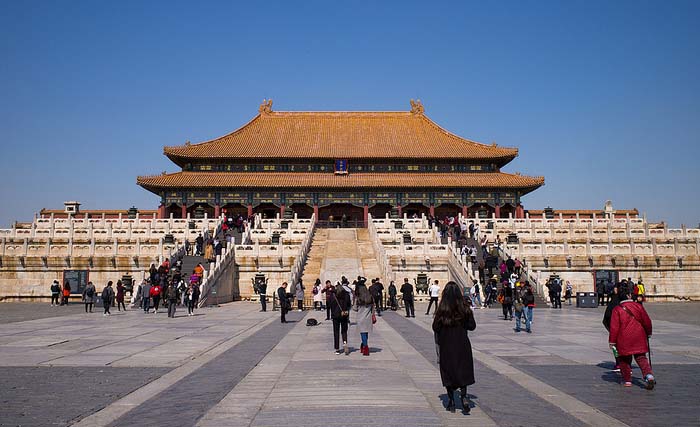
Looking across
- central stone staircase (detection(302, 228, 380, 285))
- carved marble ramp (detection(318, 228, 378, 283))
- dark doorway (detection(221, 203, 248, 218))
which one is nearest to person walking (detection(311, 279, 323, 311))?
central stone staircase (detection(302, 228, 380, 285))

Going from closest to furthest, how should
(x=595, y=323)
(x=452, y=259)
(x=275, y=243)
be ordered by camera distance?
(x=595, y=323) < (x=452, y=259) < (x=275, y=243)

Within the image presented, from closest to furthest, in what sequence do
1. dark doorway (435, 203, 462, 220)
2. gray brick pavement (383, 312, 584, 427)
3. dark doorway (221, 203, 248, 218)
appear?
gray brick pavement (383, 312, 584, 427) < dark doorway (221, 203, 248, 218) < dark doorway (435, 203, 462, 220)

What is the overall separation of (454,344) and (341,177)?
4941 centimetres

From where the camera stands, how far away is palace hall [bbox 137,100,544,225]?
54.3 metres

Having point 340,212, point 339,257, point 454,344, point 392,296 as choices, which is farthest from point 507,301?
point 340,212

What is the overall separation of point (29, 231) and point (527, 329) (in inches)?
1198

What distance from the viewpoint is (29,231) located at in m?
34.6

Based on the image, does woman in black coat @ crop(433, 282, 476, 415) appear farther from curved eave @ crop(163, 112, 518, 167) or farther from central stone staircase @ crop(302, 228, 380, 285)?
curved eave @ crop(163, 112, 518, 167)

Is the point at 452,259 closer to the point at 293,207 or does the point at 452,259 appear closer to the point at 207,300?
the point at 207,300

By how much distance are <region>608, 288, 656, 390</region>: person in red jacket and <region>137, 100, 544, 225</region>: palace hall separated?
4219 cm

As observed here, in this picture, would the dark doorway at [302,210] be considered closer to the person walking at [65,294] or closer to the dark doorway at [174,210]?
the dark doorway at [174,210]

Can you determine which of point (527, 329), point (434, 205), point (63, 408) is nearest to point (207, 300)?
point (527, 329)

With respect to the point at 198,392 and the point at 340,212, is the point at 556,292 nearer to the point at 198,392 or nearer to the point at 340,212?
the point at 198,392

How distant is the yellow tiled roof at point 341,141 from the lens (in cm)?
5738
